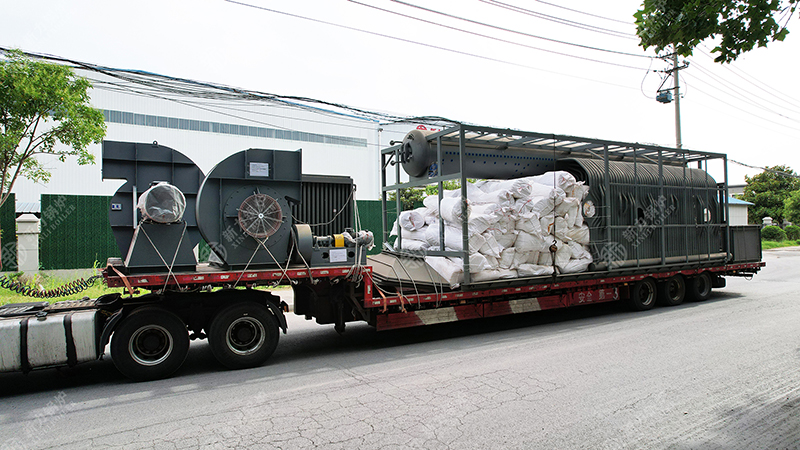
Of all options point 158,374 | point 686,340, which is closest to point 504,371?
point 686,340

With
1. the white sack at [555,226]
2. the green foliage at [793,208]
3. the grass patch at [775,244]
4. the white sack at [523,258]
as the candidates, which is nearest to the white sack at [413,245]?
the white sack at [523,258]

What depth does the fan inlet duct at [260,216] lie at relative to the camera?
6531mm

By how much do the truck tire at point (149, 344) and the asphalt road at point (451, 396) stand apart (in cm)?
18

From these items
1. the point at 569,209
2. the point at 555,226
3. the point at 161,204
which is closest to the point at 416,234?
the point at 555,226

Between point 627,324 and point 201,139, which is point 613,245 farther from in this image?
point 201,139

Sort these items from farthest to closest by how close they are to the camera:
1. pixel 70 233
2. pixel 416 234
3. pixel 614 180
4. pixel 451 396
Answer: pixel 70 233 < pixel 614 180 < pixel 416 234 < pixel 451 396

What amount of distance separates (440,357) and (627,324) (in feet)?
14.4

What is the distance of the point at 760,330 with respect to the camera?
320 inches

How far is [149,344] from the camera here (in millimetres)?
5879

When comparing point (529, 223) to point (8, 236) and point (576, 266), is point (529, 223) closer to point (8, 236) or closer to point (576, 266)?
point (576, 266)

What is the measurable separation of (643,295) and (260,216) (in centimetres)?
901

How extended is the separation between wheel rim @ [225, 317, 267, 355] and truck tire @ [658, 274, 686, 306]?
31.2 feet

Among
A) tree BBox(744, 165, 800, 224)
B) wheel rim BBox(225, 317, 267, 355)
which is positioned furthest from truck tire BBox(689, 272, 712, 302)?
tree BBox(744, 165, 800, 224)

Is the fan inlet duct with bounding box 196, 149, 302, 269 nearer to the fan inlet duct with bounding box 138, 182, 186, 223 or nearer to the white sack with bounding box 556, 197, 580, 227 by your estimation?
A: the fan inlet duct with bounding box 138, 182, 186, 223
